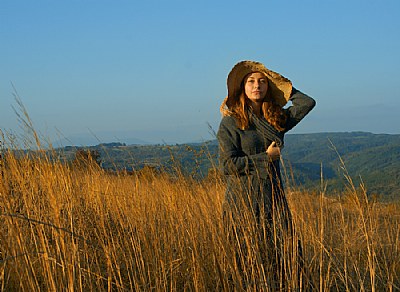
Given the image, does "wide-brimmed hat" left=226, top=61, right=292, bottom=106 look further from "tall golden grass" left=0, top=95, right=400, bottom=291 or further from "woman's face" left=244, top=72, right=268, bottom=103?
"tall golden grass" left=0, top=95, right=400, bottom=291

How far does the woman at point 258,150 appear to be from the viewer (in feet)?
8.86

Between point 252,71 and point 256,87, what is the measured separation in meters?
0.16

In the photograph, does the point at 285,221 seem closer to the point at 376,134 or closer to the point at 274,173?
the point at 274,173

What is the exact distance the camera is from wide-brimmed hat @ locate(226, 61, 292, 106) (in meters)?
3.15

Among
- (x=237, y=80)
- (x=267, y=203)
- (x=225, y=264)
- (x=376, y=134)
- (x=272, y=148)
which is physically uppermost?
(x=237, y=80)

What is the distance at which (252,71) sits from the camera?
3207 mm

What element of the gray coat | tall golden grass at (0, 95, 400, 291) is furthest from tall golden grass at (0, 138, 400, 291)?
the gray coat

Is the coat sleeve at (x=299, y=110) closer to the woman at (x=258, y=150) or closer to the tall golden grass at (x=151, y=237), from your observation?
the woman at (x=258, y=150)

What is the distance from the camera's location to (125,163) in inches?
153

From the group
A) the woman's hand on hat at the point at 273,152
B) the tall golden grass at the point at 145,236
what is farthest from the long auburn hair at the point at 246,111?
the tall golden grass at the point at 145,236

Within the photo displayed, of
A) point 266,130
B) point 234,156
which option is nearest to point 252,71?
point 266,130

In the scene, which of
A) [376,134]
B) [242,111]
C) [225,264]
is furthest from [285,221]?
[376,134]

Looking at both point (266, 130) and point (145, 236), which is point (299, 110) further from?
point (145, 236)

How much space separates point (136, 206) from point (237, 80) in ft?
3.68
